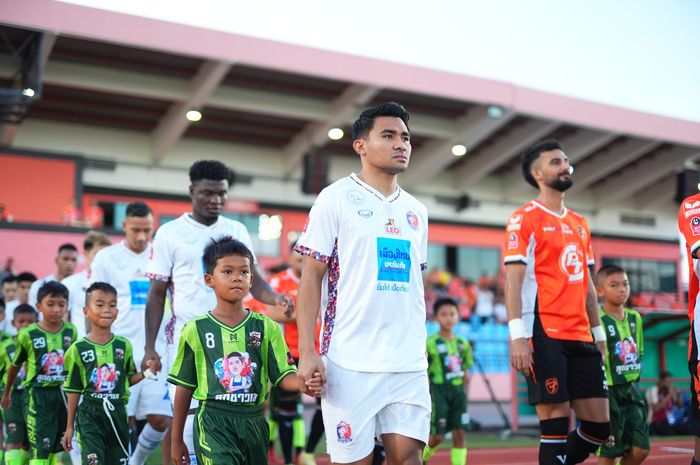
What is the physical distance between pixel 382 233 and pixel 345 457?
117cm

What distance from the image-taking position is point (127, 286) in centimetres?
767

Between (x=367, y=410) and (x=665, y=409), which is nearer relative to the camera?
(x=367, y=410)

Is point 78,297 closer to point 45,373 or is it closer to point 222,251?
point 45,373

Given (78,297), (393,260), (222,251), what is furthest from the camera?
(78,297)

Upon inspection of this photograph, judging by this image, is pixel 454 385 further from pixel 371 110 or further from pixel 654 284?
pixel 654 284

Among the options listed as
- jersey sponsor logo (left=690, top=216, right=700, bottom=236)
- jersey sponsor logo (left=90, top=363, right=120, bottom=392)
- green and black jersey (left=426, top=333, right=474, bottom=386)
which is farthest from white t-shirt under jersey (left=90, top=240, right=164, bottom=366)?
jersey sponsor logo (left=690, top=216, right=700, bottom=236)

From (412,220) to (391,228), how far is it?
181 mm

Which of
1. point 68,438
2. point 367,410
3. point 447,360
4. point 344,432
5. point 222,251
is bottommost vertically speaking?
point 68,438

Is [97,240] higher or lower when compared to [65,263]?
higher

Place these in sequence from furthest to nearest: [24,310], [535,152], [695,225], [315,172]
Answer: [315,172] → [24,310] → [535,152] → [695,225]

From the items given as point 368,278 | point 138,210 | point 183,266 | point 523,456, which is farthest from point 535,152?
point 523,456

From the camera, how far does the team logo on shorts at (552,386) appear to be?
226 inches

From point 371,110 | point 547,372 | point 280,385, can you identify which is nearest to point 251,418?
point 280,385

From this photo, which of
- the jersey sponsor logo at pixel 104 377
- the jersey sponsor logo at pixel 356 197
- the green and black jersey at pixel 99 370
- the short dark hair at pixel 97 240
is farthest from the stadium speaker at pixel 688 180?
the jersey sponsor logo at pixel 356 197
